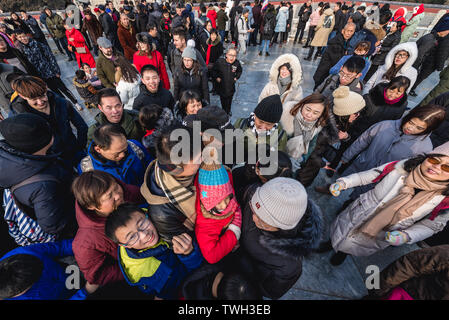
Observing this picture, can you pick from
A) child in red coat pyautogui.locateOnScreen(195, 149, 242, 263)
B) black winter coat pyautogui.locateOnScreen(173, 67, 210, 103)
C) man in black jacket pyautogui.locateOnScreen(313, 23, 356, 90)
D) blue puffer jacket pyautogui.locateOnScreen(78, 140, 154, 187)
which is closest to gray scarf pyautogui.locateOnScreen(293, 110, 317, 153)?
child in red coat pyautogui.locateOnScreen(195, 149, 242, 263)

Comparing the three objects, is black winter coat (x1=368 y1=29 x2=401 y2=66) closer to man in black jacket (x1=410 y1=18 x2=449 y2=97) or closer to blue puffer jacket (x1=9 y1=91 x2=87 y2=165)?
man in black jacket (x1=410 y1=18 x2=449 y2=97)

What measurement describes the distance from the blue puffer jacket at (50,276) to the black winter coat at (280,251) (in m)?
1.71

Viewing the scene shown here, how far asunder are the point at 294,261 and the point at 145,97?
3028 millimetres

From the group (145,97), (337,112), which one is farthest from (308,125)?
(145,97)

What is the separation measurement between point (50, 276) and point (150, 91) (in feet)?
8.53

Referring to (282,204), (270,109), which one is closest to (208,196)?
(282,204)

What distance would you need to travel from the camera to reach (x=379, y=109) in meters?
3.09

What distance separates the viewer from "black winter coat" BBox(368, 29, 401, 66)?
610cm

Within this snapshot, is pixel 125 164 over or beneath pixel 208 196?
beneath

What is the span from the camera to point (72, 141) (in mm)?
2791

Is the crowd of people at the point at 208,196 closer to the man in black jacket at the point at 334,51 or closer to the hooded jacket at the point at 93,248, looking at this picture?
the hooded jacket at the point at 93,248

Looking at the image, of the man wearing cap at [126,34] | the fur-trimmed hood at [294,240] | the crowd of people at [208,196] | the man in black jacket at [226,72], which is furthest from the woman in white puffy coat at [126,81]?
the man wearing cap at [126,34]

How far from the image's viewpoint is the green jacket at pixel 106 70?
3.95 metres

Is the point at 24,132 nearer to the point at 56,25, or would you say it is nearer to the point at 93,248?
the point at 93,248
